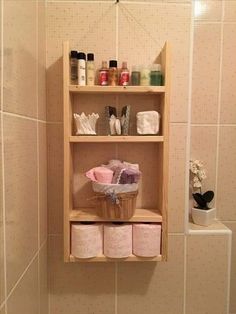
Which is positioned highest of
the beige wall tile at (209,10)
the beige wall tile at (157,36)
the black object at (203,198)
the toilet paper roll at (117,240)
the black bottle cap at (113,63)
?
the beige wall tile at (209,10)

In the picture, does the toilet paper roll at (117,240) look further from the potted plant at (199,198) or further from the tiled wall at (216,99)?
the tiled wall at (216,99)

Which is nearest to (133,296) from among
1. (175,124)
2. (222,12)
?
(175,124)

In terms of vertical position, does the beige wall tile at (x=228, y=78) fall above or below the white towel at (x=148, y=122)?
above

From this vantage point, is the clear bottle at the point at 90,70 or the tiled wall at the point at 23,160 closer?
the tiled wall at the point at 23,160

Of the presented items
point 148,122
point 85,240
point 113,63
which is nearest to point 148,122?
point 148,122

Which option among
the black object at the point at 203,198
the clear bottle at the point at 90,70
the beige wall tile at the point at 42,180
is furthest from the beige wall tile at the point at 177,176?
the beige wall tile at the point at 42,180

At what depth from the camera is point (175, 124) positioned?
38.5 inches

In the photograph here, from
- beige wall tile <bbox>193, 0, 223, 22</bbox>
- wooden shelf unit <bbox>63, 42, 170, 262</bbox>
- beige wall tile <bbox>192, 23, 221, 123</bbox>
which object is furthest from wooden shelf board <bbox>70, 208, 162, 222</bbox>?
beige wall tile <bbox>193, 0, 223, 22</bbox>

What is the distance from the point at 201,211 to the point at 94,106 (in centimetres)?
57

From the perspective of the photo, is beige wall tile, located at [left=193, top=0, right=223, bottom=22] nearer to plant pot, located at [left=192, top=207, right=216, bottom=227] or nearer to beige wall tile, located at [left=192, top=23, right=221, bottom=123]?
beige wall tile, located at [left=192, top=23, right=221, bottom=123]

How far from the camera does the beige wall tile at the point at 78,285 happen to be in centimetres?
100

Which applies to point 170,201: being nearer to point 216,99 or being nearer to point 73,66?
point 216,99

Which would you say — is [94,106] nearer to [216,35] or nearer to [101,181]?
[101,181]

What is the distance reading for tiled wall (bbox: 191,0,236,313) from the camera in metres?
1.08
